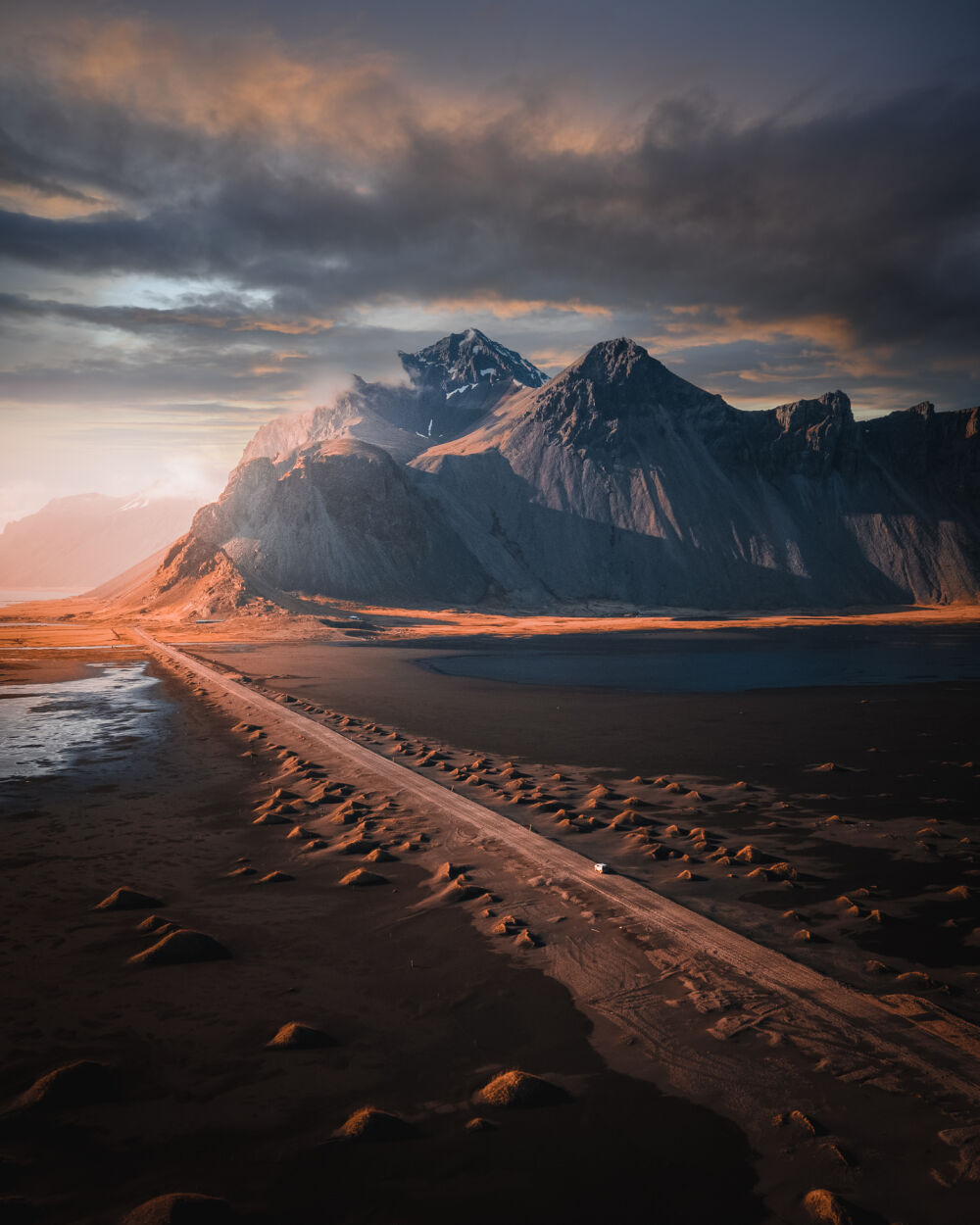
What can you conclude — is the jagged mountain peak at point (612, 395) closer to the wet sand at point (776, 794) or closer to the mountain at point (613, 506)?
the mountain at point (613, 506)

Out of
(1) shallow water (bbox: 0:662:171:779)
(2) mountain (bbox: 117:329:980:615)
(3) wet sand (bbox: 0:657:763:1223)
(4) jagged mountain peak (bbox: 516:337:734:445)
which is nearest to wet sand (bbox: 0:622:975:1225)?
(3) wet sand (bbox: 0:657:763:1223)

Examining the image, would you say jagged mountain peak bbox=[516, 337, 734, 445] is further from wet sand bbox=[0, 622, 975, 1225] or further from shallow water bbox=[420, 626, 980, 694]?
wet sand bbox=[0, 622, 975, 1225]

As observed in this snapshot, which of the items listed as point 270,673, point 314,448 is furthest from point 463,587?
point 270,673

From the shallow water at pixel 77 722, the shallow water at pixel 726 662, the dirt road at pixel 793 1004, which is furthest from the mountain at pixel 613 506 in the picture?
the dirt road at pixel 793 1004

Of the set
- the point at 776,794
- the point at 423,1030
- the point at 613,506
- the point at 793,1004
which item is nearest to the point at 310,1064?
the point at 423,1030

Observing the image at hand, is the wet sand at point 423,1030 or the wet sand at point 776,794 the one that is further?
the wet sand at point 776,794

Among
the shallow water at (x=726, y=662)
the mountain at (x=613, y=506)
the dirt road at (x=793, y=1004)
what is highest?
the mountain at (x=613, y=506)
